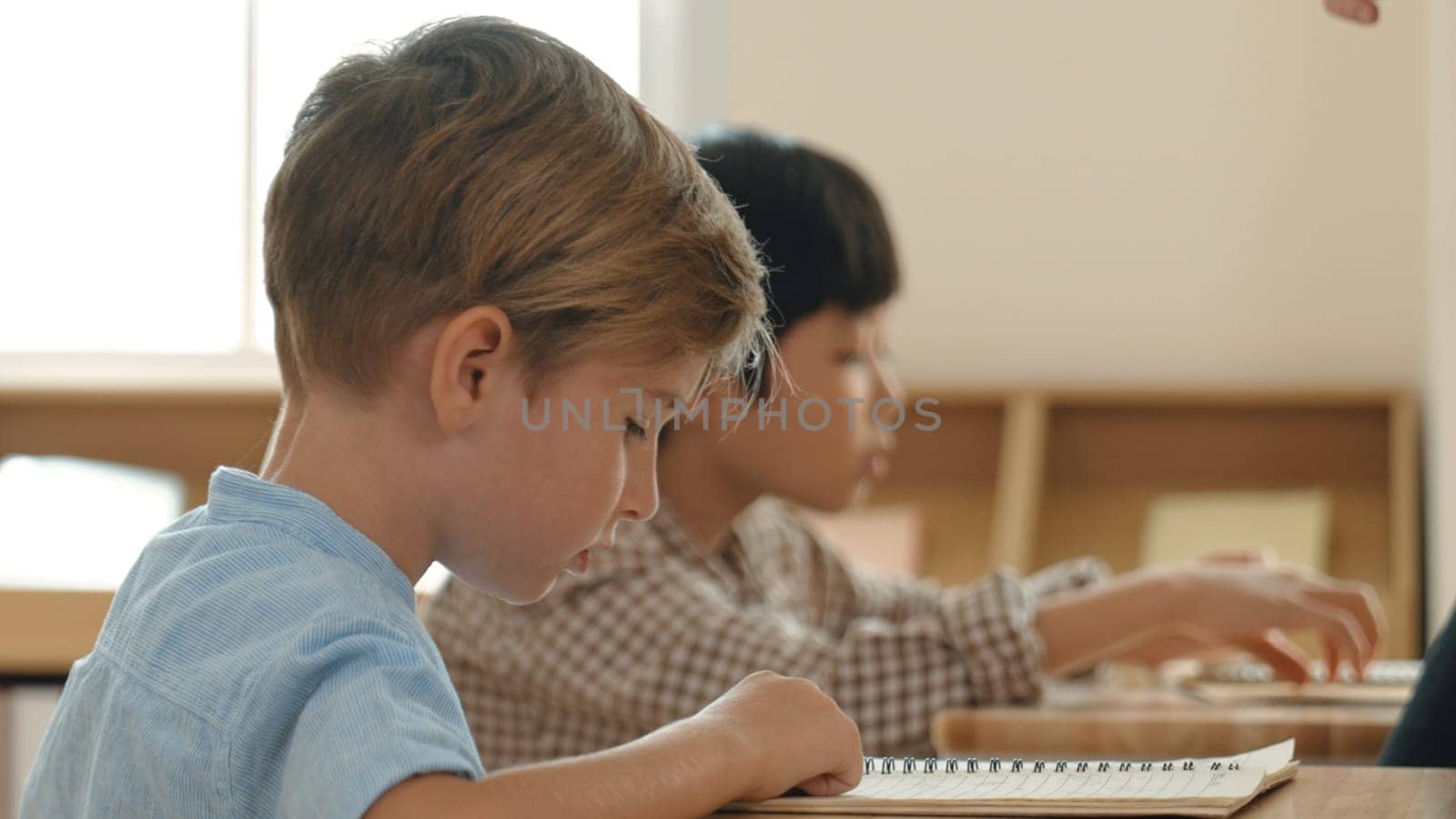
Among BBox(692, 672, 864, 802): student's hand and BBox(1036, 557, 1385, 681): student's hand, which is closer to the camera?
BBox(692, 672, 864, 802): student's hand

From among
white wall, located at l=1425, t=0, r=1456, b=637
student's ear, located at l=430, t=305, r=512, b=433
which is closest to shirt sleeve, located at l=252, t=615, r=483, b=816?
student's ear, located at l=430, t=305, r=512, b=433

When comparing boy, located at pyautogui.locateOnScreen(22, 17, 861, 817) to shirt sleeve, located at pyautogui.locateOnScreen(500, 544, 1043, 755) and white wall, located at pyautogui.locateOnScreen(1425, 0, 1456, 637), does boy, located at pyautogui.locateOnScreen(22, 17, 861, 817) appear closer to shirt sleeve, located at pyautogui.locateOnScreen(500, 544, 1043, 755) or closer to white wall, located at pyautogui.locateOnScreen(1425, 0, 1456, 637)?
shirt sleeve, located at pyautogui.locateOnScreen(500, 544, 1043, 755)

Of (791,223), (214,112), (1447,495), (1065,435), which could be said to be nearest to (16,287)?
(214,112)

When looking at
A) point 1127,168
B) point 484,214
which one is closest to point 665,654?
point 484,214

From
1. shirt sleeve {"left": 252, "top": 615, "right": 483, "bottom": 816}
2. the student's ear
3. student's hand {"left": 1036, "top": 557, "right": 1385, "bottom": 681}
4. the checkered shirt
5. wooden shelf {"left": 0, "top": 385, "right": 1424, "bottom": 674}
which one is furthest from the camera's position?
wooden shelf {"left": 0, "top": 385, "right": 1424, "bottom": 674}

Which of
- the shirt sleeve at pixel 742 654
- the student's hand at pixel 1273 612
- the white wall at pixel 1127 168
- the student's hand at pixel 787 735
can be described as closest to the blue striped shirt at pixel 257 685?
the student's hand at pixel 787 735

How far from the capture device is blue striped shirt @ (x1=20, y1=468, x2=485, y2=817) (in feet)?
1.85

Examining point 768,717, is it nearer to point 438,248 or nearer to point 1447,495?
point 438,248

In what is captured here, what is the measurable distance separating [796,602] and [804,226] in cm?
38

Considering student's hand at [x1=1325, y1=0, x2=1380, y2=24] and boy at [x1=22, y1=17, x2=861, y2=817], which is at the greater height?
student's hand at [x1=1325, y1=0, x2=1380, y2=24]

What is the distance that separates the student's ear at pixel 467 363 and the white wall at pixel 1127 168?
2.28 metres

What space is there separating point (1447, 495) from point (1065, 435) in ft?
2.18

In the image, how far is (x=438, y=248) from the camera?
67cm

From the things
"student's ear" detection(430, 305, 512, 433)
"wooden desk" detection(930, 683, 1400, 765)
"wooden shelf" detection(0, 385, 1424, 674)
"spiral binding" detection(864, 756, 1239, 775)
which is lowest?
"wooden shelf" detection(0, 385, 1424, 674)
